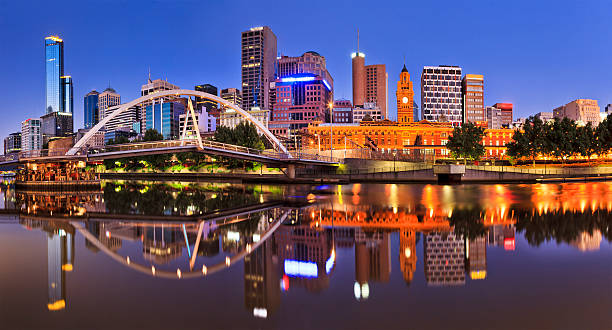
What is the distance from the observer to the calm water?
23.7 ft

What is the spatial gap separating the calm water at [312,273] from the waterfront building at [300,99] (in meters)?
171

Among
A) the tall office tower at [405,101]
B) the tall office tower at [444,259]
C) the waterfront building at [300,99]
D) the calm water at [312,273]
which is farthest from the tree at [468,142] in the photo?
the waterfront building at [300,99]

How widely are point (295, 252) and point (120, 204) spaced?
65.9ft

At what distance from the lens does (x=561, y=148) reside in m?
71.0

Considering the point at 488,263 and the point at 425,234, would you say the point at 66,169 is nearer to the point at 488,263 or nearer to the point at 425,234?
the point at 425,234

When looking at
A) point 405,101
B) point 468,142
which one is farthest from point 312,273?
point 405,101

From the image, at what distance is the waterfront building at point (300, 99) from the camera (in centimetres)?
18838

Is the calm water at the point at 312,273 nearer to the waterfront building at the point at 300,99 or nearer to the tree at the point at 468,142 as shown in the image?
the tree at the point at 468,142

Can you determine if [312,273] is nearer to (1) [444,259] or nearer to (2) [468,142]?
(1) [444,259]

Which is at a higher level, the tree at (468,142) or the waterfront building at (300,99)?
the waterfront building at (300,99)

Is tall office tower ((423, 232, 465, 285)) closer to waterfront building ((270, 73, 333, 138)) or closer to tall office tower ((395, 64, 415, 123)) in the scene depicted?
tall office tower ((395, 64, 415, 123))

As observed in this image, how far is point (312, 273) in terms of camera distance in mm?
9938

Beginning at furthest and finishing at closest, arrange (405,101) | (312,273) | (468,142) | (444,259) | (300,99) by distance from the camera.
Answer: (300,99) → (405,101) → (468,142) → (444,259) → (312,273)

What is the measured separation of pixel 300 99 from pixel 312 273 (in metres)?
189
